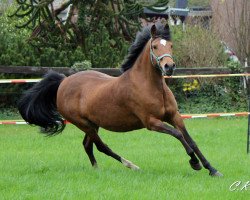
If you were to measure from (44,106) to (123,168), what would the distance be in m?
2.02

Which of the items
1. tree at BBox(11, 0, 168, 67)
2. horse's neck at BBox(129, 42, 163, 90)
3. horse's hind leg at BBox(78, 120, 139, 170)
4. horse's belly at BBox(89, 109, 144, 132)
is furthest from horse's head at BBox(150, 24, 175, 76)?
tree at BBox(11, 0, 168, 67)

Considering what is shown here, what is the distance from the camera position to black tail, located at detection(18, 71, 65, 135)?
1061cm

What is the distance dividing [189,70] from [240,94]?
2224mm

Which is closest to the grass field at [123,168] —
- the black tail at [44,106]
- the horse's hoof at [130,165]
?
the horse's hoof at [130,165]

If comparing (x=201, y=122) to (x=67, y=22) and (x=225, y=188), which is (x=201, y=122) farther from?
(x=225, y=188)

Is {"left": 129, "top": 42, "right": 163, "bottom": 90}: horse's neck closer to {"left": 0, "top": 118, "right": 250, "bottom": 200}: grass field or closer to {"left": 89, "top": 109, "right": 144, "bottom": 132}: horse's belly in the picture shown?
{"left": 89, "top": 109, "right": 144, "bottom": 132}: horse's belly

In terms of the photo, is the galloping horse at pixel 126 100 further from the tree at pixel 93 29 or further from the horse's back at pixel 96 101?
the tree at pixel 93 29

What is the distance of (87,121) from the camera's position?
9.91m

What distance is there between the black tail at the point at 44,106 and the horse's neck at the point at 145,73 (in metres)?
2.21

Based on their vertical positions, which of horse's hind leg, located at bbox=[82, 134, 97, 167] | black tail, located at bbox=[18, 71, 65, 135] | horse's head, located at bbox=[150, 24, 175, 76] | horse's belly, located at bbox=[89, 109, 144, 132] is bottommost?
horse's hind leg, located at bbox=[82, 134, 97, 167]

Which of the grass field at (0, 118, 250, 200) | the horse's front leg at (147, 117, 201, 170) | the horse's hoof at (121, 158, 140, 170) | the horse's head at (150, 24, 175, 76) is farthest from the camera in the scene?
the horse's hoof at (121, 158, 140, 170)

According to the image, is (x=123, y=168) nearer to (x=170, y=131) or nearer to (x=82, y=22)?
(x=170, y=131)

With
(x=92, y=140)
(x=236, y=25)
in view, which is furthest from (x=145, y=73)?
(x=236, y=25)

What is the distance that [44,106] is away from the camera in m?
10.7
